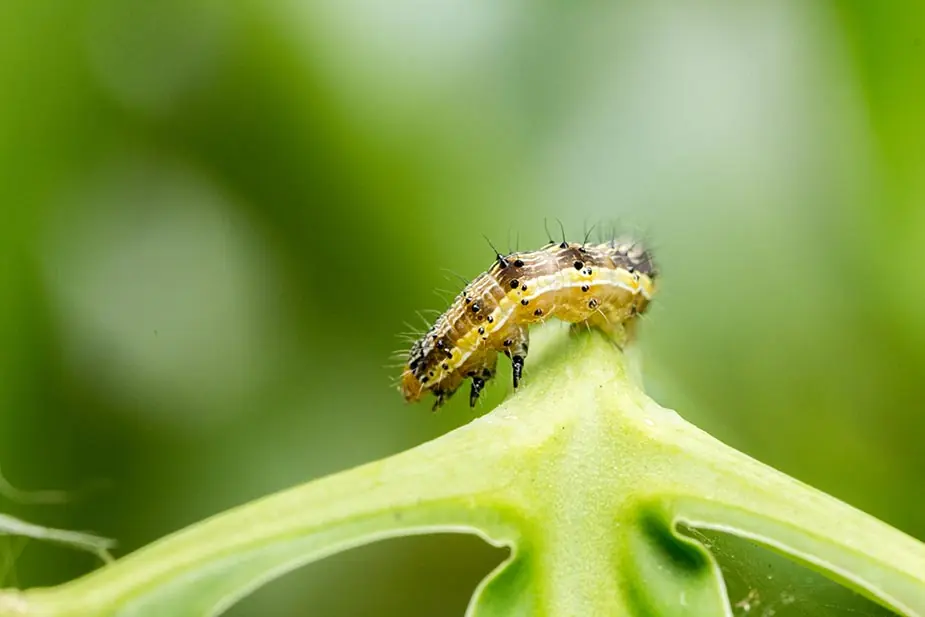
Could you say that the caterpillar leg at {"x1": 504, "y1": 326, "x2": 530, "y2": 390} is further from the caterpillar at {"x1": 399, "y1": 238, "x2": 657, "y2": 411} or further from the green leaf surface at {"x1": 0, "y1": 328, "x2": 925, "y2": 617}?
the green leaf surface at {"x1": 0, "y1": 328, "x2": 925, "y2": 617}

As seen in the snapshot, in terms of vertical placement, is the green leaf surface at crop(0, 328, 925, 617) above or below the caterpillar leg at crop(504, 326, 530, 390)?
below

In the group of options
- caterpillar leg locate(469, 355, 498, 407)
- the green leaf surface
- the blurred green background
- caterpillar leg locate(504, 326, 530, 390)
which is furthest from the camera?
the blurred green background

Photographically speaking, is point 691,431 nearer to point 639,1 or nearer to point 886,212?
point 886,212

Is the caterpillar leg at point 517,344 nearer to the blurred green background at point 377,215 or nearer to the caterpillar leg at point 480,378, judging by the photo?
the caterpillar leg at point 480,378

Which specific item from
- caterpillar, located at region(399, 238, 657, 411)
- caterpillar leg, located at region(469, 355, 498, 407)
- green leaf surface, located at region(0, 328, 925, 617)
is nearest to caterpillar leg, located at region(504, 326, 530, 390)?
caterpillar, located at region(399, 238, 657, 411)

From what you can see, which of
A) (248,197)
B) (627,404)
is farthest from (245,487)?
(627,404)

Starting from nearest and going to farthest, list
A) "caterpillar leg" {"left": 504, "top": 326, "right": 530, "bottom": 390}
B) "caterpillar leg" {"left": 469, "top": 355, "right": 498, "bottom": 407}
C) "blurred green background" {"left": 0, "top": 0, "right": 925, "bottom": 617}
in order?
"caterpillar leg" {"left": 504, "top": 326, "right": 530, "bottom": 390}, "caterpillar leg" {"left": 469, "top": 355, "right": 498, "bottom": 407}, "blurred green background" {"left": 0, "top": 0, "right": 925, "bottom": 617}

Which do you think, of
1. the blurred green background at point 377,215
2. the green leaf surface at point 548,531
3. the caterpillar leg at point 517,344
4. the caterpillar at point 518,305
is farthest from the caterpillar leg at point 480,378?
the green leaf surface at point 548,531

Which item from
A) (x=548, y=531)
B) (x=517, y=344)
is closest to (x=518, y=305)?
(x=517, y=344)
